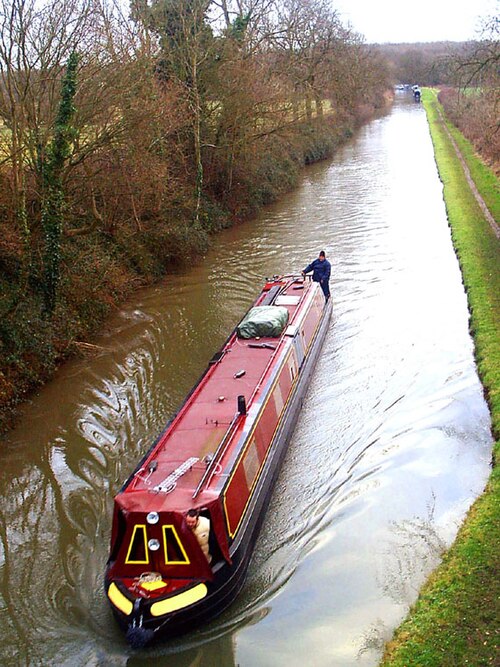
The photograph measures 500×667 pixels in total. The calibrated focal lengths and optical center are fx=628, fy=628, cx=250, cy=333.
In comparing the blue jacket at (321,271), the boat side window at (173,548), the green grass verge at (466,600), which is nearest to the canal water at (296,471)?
the green grass verge at (466,600)

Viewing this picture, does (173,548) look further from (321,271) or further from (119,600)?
(321,271)

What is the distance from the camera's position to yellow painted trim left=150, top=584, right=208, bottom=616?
270 inches

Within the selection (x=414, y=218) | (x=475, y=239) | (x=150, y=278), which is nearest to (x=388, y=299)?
(x=475, y=239)

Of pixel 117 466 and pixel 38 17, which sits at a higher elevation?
pixel 38 17

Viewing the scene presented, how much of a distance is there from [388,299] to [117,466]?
9.75 metres

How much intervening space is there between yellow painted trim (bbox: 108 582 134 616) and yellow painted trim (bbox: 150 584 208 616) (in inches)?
10.4

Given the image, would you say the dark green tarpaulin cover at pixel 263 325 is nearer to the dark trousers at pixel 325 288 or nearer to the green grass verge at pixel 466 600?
the dark trousers at pixel 325 288

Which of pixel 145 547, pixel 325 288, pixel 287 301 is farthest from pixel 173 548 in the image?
pixel 325 288

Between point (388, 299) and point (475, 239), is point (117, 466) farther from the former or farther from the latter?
point (475, 239)

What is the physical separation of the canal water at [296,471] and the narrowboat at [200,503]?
48 centimetres

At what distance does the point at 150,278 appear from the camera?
19.3 meters

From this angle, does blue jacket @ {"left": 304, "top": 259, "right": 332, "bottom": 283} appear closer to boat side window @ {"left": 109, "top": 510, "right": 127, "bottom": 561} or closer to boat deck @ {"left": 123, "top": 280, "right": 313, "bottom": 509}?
boat deck @ {"left": 123, "top": 280, "right": 313, "bottom": 509}

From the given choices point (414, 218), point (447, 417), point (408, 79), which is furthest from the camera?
point (408, 79)

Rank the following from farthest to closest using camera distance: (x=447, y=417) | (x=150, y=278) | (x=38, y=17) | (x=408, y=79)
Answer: (x=408, y=79) < (x=150, y=278) < (x=38, y=17) < (x=447, y=417)
